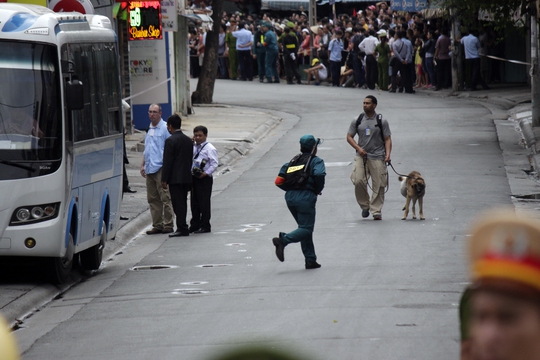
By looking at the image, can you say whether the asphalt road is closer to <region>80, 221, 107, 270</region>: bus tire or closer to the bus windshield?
<region>80, 221, 107, 270</region>: bus tire

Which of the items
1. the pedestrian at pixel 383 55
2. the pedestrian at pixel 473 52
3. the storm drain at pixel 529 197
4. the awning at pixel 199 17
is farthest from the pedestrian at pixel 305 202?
the pedestrian at pixel 383 55

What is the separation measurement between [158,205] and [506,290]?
14146 millimetres

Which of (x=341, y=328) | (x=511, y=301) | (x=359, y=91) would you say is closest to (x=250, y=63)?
(x=359, y=91)

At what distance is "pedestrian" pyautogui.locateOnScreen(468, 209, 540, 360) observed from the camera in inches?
66.0

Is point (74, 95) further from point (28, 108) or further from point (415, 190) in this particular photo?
point (415, 190)

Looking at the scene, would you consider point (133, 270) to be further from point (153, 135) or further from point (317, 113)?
point (317, 113)

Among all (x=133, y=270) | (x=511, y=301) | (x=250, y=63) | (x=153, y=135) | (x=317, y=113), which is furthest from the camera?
(x=250, y=63)

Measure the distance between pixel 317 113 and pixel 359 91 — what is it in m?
7.34

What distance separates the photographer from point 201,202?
600 inches

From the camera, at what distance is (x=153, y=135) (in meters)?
15.5

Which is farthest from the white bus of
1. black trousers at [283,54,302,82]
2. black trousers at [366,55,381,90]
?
black trousers at [283,54,302,82]

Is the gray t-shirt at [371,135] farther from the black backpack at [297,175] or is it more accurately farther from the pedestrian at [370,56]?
the pedestrian at [370,56]

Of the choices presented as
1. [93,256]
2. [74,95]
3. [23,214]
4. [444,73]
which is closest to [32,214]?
[23,214]

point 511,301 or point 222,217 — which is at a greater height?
point 511,301
